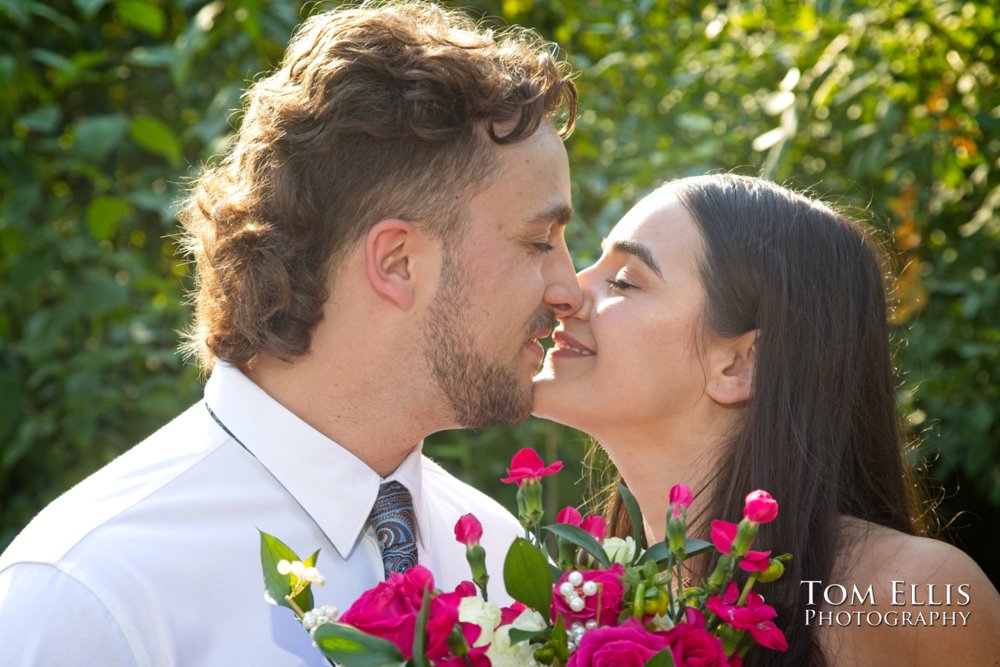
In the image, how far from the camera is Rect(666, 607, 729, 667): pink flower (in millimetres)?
1518

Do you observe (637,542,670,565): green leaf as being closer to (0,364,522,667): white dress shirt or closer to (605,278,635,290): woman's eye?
(0,364,522,667): white dress shirt

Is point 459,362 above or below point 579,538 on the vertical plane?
above

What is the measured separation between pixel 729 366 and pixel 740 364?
0.03 meters

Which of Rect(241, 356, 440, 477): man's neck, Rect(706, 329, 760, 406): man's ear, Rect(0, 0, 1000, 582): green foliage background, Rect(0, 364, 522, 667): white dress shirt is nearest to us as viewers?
Rect(0, 364, 522, 667): white dress shirt

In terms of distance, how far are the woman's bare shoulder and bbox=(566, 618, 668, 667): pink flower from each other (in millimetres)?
880

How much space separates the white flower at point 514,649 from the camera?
1.57 metres

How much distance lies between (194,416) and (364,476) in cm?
39

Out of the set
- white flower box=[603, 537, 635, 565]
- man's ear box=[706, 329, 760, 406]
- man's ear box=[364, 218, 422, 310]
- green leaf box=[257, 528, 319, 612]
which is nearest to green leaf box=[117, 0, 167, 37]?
man's ear box=[364, 218, 422, 310]

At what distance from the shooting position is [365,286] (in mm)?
2529

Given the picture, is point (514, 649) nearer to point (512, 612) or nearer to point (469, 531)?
point (512, 612)

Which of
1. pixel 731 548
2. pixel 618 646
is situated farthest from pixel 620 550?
pixel 618 646

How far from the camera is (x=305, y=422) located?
95.7 inches

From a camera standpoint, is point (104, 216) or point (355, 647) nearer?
point (355, 647)

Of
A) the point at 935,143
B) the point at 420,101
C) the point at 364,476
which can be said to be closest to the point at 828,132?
the point at 935,143
